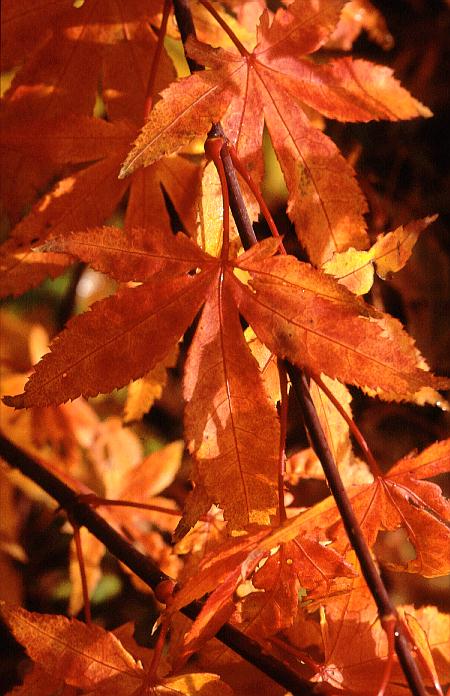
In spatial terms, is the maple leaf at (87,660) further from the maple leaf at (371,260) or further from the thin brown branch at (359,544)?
the maple leaf at (371,260)

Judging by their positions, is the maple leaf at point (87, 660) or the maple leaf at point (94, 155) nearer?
the maple leaf at point (87, 660)

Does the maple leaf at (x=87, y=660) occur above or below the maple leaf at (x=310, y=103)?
below

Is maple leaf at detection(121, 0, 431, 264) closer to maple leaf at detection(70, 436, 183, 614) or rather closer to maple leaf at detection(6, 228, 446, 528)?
maple leaf at detection(6, 228, 446, 528)

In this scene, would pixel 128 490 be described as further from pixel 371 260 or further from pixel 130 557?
pixel 371 260

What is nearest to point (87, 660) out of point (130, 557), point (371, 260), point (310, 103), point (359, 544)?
point (130, 557)

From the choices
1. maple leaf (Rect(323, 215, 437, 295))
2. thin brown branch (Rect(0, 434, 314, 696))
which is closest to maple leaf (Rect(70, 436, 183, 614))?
thin brown branch (Rect(0, 434, 314, 696))

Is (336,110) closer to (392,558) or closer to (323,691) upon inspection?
(323,691)

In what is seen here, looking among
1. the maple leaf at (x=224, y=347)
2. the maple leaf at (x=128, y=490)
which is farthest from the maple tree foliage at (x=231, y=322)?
the maple leaf at (x=128, y=490)

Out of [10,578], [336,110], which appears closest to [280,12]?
[336,110]
